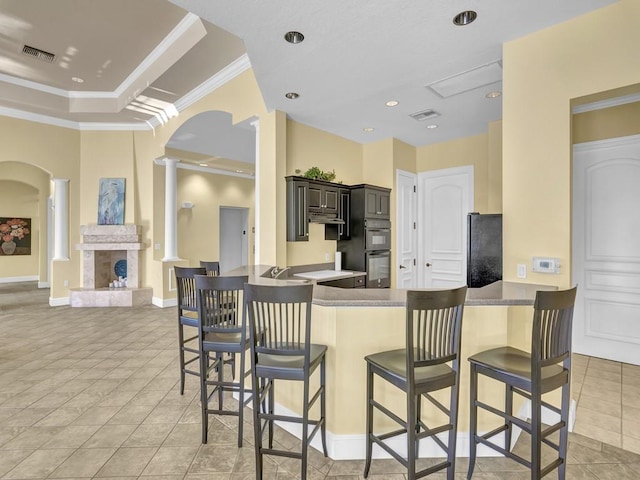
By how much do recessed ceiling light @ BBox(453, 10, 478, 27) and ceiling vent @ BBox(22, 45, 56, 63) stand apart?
5.17 m

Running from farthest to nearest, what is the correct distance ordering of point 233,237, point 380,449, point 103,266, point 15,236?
point 15,236
point 233,237
point 103,266
point 380,449

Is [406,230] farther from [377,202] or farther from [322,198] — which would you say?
[322,198]

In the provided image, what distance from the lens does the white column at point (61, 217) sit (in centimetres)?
633

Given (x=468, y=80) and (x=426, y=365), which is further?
(x=468, y=80)

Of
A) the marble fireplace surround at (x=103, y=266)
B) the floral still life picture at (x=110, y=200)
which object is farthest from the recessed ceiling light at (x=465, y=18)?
the floral still life picture at (x=110, y=200)

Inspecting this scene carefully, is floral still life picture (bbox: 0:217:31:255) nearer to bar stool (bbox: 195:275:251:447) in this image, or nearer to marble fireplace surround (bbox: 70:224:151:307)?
marble fireplace surround (bbox: 70:224:151:307)

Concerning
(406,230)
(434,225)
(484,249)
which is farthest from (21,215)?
(484,249)

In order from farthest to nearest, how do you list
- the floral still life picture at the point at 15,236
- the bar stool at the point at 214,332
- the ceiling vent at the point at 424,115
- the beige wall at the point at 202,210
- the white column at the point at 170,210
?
the floral still life picture at the point at 15,236
the beige wall at the point at 202,210
the white column at the point at 170,210
the ceiling vent at the point at 424,115
the bar stool at the point at 214,332

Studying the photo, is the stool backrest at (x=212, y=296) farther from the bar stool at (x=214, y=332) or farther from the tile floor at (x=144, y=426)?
the tile floor at (x=144, y=426)

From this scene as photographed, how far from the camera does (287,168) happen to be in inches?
171

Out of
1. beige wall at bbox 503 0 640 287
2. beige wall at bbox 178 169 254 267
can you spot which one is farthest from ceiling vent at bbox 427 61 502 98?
beige wall at bbox 178 169 254 267

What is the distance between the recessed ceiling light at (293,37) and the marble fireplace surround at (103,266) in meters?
5.30

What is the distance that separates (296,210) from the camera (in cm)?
414

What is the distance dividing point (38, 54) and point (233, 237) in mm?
5177
